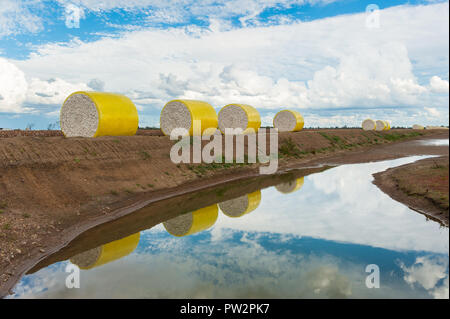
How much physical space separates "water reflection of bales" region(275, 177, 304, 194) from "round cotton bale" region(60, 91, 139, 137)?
36.3 ft

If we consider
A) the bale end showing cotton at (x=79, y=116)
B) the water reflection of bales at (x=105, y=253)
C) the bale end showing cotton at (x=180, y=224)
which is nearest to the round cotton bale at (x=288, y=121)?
the bale end showing cotton at (x=79, y=116)

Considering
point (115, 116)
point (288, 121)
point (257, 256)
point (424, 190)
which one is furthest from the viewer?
point (288, 121)

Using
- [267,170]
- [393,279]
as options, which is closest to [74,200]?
[393,279]

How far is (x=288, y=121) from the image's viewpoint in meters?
43.7

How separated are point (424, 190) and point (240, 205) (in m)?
7.92

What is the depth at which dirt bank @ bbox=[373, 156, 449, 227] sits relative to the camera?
1215 centimetres

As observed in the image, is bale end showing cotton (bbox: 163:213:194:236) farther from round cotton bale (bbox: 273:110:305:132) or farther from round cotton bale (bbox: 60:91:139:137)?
round cotton bale (bbox: 273:110:305:132)

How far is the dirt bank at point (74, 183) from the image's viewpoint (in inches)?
416

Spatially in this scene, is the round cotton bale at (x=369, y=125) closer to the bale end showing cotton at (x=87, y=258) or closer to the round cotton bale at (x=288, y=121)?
the round cotton bale at (x=288, y=121)

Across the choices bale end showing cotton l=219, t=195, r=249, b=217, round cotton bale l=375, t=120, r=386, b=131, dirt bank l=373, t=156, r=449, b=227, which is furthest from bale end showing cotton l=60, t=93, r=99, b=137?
round cotton bale l=375, t=120, r=386, b=131

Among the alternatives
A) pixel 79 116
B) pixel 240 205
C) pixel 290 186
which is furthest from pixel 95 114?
pixel 290 186

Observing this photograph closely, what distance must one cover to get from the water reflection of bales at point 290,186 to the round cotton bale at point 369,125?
44.0 m

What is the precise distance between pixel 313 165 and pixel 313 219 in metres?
18.6

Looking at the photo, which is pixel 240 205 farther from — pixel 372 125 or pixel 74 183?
pixel 372 125
